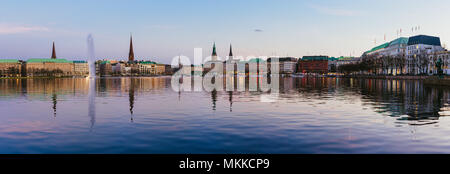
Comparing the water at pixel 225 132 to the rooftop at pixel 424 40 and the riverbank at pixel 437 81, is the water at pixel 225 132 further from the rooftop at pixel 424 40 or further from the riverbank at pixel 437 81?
the rooftop at pixel 424 40

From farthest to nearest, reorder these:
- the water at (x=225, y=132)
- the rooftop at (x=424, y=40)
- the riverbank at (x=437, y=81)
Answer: the rooftop at (x=424, y=40)
the riverbank at (x=437, y=81)
the water at (x=225, y=132)

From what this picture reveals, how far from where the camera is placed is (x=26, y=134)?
54.4 ft

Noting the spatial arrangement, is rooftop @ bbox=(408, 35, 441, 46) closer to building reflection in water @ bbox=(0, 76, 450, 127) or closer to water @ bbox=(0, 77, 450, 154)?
building reflection in water @ bbox=(0, 76, 450, 127)

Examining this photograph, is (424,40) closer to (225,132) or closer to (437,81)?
(437,81)

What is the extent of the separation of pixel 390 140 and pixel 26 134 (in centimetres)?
1605

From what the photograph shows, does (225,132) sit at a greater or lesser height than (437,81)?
lesser

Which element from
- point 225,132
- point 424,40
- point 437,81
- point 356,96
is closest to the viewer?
point 225,132

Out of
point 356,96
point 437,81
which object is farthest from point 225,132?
point 437,81

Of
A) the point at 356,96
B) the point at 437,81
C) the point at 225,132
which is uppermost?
the point at 437,81

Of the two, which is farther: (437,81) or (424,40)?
(424,40)

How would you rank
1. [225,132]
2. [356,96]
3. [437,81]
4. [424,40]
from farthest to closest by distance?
[424,40] < [437,81] < [356,96] < [225,132]

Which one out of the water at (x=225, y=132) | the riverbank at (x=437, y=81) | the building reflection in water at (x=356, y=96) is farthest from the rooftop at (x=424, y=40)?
the water at (x=225, y=132)
